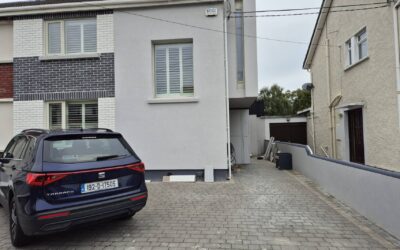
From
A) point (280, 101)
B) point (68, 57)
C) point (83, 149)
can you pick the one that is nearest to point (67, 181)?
point (83, 149)

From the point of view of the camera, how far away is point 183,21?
8.05m

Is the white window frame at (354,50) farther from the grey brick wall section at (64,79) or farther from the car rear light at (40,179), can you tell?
the car rear light at (40,179)

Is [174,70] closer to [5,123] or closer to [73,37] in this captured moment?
[73,37]

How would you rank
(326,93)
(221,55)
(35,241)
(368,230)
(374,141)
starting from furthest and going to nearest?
(326,93) → (374,141) → (221,55) → (368,230) → (35,241)

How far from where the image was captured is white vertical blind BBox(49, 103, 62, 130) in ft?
28.0

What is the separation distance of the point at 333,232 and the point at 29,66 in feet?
30.1

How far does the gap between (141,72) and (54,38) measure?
3.07 metres

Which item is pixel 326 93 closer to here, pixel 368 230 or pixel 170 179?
pixel 170 179

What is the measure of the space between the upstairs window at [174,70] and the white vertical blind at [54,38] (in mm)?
3096

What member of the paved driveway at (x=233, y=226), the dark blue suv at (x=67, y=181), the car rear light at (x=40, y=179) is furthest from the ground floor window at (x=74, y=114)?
the car rear light at (x=40, y=179)

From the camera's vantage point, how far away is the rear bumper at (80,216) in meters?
3.36

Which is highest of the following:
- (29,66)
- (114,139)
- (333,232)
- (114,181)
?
(29,66)

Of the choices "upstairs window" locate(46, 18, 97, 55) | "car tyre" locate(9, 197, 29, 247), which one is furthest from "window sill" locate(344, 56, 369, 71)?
"car tyre" locate(9, 197, 29, 247)

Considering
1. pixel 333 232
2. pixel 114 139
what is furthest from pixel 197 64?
pixel 333 232
